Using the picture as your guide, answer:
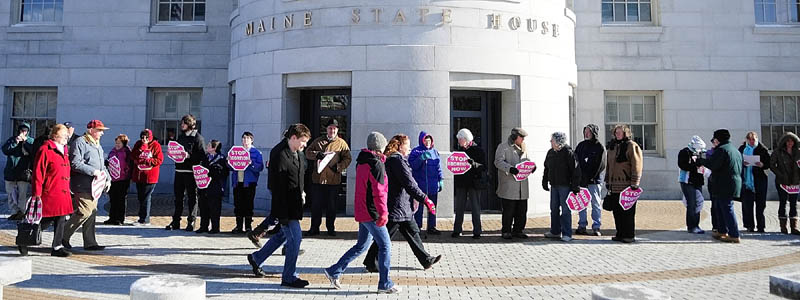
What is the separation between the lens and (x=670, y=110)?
14.8 m

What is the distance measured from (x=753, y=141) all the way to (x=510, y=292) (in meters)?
7.30

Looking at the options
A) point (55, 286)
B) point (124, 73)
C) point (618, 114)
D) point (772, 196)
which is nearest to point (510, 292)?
point (55, 286)

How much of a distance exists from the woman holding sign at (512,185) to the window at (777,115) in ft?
35.7

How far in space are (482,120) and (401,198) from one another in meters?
5.90

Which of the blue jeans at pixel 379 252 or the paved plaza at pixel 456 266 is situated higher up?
the blue jeans at pixel 379 252

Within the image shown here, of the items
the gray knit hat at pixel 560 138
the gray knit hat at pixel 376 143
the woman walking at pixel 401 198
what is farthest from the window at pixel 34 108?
the gray knit hat at pixel 560 138

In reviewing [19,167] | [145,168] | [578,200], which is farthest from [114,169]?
[578,200]

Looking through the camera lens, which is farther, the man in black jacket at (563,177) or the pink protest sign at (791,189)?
the pink protest sign at (791,189)

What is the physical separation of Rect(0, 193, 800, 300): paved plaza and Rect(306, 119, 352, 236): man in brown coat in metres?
0.39

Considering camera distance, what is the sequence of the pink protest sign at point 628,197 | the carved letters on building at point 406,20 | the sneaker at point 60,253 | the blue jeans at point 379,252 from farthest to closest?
the carved letters on building at point 406,20
the pink protest sign at point 628,197
the sneaker at point 60,253
the blue jeans at point 379,252

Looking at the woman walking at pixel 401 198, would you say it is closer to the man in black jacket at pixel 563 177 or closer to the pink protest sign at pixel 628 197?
the man in black jacket at pixel 563 177

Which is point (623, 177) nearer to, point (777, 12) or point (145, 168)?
point (145, 168)

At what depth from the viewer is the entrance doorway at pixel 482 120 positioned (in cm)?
1120

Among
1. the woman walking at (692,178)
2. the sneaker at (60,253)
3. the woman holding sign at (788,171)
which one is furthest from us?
the woman holding sign at (788,171)
